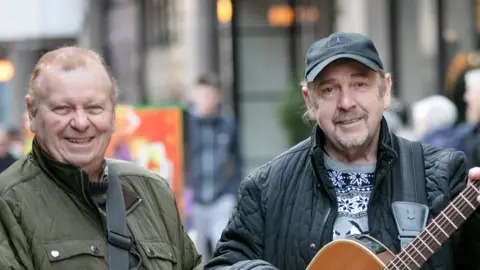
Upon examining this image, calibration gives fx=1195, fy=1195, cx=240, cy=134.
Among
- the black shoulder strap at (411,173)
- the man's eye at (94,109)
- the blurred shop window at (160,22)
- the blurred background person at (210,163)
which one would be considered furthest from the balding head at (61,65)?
the blurred shop window at (160,22)

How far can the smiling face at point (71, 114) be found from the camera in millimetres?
3971

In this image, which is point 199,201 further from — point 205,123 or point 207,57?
point 207,57

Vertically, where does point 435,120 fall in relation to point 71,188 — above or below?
below

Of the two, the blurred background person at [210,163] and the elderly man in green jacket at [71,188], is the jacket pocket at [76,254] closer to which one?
the elderly man in green jacket at [71,188]

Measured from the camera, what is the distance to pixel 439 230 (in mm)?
3799

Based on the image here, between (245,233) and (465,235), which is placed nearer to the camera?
(465,235)

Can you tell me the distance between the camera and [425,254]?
3807 millimetres

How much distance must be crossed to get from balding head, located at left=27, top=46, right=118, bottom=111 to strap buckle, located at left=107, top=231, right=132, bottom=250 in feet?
1.52

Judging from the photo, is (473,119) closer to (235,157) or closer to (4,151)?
(235,157)

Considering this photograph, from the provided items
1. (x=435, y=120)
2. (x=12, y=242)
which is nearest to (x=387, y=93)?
(x=12, y=242)

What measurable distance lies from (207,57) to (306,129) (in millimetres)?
3398

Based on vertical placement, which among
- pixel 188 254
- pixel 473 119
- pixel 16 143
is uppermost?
pixel 188 254

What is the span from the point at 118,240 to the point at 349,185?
0.82 m

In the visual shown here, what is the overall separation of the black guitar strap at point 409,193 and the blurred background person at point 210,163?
787 cm
